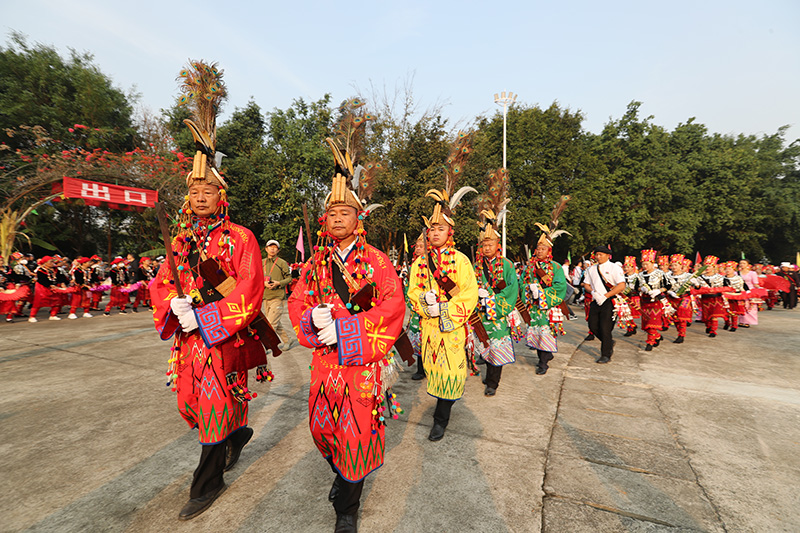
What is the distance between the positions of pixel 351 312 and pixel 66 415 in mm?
4199

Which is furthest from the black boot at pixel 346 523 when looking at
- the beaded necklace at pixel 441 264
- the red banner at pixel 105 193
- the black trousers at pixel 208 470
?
the red banner at pixel 105 193

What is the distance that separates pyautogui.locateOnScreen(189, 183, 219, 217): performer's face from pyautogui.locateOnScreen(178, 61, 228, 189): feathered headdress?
50 mm

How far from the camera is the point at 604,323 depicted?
6.54 metres

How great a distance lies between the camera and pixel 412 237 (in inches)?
733

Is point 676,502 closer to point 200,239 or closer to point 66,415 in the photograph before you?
point 200,239

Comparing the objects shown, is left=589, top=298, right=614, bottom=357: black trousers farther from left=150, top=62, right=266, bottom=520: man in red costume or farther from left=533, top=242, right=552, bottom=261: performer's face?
left=150, top=62, right=266, bottom=520: man in red costume

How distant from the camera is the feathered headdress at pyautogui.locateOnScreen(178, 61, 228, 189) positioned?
2.82 metres

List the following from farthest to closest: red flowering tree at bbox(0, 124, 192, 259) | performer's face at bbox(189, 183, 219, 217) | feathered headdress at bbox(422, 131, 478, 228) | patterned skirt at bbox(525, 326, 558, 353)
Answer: red flowering tree at bbox(0, 124, 192, 259)
patterned skirt at bbox(525, 326, 558, 353)
feathered headdress at bbox(422, 131, 478, 228)
performer's face at bbox(189, 183, 219, 217)

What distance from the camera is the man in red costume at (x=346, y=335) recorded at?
2234mm

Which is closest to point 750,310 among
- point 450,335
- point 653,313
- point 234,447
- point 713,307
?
point 713,307

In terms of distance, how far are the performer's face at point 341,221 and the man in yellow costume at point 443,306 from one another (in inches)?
52.2

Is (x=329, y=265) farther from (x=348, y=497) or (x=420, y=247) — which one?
(x=420, y=247)

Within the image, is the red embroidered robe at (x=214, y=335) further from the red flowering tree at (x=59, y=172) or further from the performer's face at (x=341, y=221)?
the red flowering tree at (x=59, y=172)

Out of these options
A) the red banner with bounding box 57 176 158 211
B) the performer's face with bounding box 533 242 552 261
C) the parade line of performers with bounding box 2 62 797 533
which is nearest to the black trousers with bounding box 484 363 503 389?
the parade line of performers with bounding box 2 62 797 533
